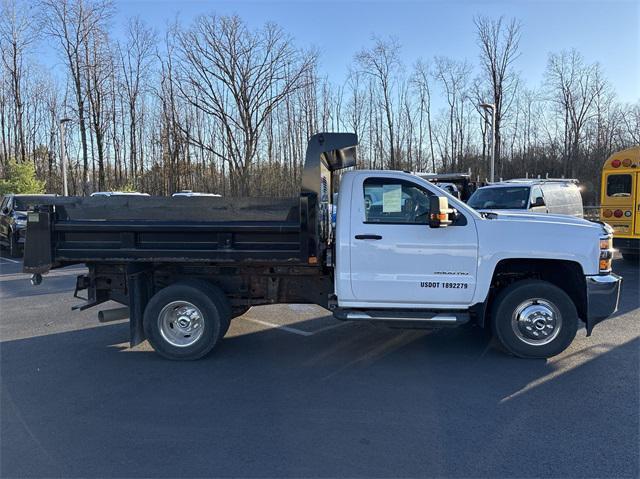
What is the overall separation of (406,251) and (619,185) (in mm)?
10225

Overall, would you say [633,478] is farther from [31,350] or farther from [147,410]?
[31,350]

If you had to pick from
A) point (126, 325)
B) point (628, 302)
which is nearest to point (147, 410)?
point (126, 325)

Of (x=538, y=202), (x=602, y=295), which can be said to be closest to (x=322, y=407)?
(x=602, y=295)

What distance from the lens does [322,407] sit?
14.0 feet

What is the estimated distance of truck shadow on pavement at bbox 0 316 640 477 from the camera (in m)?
3.37

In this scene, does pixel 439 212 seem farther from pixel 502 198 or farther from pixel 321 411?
pixel 502 198

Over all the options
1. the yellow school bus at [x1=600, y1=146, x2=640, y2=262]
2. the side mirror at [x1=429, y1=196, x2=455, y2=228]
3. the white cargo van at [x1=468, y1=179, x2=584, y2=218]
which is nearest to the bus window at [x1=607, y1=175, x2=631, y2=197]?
the yellow school bus at [x1=600, y1=146, x2=640, y2=262]

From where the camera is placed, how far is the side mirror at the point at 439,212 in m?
5.01

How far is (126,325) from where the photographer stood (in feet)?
23.9

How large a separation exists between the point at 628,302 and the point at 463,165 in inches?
1498

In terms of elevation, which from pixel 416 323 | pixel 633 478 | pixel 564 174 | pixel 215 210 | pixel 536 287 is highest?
pixel 564 174

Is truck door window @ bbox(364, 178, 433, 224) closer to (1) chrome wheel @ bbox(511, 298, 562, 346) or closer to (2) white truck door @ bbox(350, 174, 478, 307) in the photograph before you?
(2) white truck door @ bbox(350, 174, 478, 307)

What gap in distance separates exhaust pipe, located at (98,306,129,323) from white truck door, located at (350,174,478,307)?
116 inches

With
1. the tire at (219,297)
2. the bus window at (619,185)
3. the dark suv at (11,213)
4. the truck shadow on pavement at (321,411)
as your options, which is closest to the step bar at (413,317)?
the truck shadow on pavement at (321,411)
